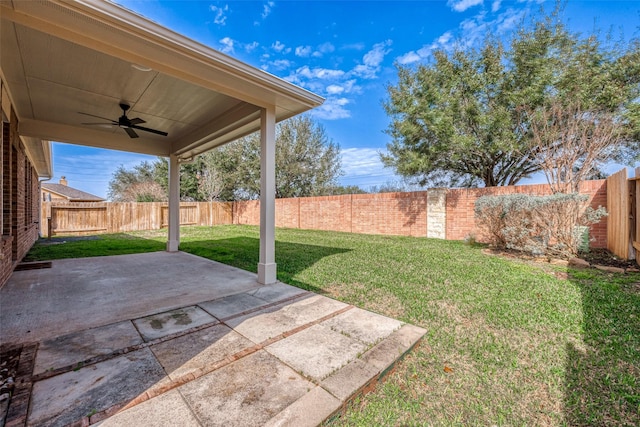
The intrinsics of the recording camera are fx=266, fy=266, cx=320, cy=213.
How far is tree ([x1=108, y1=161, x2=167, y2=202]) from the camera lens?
25684mm

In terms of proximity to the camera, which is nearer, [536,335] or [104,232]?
[536,335]

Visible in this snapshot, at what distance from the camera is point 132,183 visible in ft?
92.7

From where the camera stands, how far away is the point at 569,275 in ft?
14.1

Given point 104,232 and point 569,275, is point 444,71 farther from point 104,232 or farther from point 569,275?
point 104,232

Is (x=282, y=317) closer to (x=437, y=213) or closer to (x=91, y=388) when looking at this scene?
(x=91, y=388)

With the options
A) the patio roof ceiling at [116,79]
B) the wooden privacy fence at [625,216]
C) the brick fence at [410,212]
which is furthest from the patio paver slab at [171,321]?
the brick fence at [410,212]

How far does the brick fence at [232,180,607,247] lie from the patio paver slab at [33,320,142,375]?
8396 mm

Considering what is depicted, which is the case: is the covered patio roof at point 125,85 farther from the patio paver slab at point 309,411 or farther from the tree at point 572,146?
the tree at point 572,146

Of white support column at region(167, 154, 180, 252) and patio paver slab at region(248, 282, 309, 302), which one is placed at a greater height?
white support column at region(167, 154, 180, 252)

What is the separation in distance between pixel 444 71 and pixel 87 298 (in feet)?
37.4

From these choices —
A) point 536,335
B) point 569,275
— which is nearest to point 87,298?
point 536,335

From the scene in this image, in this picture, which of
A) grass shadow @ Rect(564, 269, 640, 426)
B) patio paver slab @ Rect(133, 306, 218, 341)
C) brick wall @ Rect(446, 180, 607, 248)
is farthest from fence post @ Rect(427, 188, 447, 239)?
patio paver slab @ Rect(133, 306, 218, 341)

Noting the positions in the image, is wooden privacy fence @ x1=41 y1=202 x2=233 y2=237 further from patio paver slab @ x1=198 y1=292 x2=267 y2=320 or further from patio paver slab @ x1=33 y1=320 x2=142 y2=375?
patio paver slab @ x1=198 y1=292 x2=267 y2=320

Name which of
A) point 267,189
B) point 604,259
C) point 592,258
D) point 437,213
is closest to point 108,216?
point 267,189
